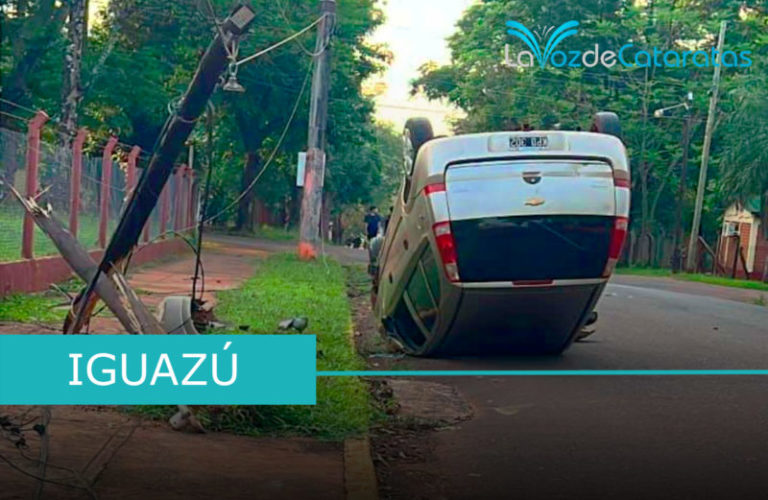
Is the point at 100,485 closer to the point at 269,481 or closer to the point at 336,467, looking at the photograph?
the point at 269,481

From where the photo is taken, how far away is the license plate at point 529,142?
33.1ft

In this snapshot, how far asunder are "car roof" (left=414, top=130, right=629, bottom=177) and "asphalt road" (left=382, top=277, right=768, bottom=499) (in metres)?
2.00

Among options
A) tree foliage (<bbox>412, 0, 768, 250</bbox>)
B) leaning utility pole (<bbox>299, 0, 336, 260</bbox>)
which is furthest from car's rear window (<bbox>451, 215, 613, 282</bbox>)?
tree foliage (<bbox>412, 0, 768, 250</bbox>)

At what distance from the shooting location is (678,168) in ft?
145

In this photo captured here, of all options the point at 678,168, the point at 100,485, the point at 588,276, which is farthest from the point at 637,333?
the point at 678,168

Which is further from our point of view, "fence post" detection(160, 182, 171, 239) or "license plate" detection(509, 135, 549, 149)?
"fence post" detection(160, 182, 171, 239)

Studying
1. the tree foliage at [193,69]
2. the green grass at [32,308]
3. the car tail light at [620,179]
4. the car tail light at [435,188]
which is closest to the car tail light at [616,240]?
the car tail light at [620,179]

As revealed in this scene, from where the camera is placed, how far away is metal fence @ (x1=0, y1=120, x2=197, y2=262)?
1322cm

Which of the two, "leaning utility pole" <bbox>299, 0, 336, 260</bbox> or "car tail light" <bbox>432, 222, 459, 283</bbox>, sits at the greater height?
"leaning utility pole" <bbox>299, 0, 336, 260</bbox>

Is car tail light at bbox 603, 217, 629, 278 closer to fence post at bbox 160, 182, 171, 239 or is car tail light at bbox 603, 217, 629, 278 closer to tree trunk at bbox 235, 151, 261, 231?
fence post at bbox 160, 182, 171, 239

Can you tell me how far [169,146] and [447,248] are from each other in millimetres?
3384

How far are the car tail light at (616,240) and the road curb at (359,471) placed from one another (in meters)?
4.04

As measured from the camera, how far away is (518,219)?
10000mm

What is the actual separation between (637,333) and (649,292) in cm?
934
